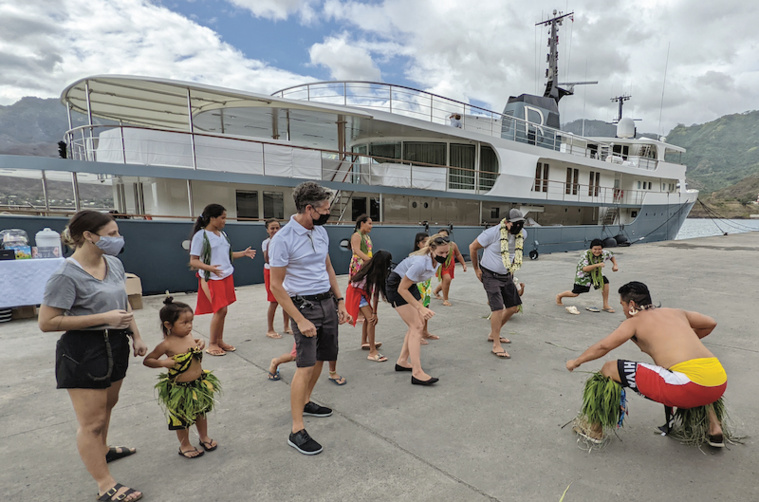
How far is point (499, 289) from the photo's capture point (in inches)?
176

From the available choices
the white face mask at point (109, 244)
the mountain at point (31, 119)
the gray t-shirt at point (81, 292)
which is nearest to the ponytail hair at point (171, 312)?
the gray t-shirt at point (81, 292)

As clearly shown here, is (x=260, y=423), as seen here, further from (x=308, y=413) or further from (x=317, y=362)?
(x=317, y=362)

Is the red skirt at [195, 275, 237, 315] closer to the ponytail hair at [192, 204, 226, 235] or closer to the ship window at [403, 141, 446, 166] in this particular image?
the ponytail hair at [192, 204, 226, 235]

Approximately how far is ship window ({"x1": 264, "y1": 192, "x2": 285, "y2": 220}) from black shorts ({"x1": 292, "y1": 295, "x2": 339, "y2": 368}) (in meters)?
8.42

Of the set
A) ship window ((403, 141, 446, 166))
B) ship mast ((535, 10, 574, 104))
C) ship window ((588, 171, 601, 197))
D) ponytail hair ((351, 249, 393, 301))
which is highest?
ship mast ((535, 10, 574, 104))

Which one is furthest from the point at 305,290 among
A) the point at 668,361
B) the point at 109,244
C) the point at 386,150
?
the point at 386,150

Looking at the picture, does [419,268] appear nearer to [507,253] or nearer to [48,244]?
[507,253]

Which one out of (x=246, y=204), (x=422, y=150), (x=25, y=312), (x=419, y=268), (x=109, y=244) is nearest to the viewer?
(x=109, y=244)

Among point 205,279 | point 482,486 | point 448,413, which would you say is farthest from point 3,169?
point 482,486

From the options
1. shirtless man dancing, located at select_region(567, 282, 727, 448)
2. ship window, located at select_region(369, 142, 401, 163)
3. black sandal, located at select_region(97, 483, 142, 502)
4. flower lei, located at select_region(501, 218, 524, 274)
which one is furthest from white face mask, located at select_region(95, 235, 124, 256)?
ship window, located at select_region(369, 142, 401, 163)

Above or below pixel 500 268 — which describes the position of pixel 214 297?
below

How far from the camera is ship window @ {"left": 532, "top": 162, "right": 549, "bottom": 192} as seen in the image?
1591cm

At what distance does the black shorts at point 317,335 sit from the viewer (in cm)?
259

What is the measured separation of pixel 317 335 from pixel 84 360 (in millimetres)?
1310
